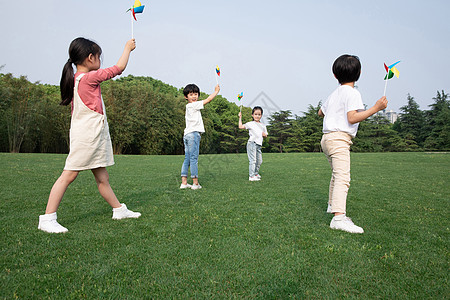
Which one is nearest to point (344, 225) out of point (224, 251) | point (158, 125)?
point (224, 251)

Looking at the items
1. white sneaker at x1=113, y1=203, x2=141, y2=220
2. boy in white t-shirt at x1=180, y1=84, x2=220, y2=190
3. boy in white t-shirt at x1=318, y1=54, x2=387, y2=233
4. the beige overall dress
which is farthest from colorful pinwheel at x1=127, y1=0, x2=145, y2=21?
boy in white t-shirt at x1=180, y1=84, x2=220, y2=190

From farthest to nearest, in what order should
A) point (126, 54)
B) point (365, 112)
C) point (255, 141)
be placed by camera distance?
point (255, 141) → point (126, 54) → point (365, 112)

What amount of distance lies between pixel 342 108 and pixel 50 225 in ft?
11.0

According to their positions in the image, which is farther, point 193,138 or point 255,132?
point 255,132

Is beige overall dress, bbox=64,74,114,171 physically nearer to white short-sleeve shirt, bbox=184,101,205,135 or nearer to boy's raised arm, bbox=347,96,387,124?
white short-sleeve shirt, bbox=184,101,205,135

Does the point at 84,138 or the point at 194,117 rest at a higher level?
the point at 194,117

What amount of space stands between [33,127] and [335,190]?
27.6m

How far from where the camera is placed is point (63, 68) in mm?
3027

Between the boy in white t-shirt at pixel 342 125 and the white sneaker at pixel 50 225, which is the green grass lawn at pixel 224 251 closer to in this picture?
the white sneaker at pixel 50 225

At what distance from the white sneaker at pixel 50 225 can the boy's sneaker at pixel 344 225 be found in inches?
111

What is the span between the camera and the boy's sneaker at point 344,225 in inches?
118

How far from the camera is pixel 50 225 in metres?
2.87

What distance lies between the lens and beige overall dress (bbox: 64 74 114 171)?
299cm

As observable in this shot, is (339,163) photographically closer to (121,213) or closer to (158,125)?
(121,213)
